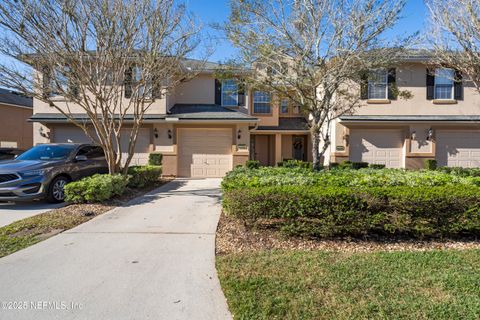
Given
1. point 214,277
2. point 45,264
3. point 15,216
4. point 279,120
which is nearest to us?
point 214,277

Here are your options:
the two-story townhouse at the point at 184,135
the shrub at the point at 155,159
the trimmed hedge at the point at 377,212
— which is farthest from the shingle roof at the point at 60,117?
the trimmed hedge at the point at 377,212

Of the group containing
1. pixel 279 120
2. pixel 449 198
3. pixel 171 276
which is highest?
pixel 279 120

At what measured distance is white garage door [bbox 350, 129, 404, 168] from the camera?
1334 cm

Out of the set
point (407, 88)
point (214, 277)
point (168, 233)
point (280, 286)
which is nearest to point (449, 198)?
point (280, 286)

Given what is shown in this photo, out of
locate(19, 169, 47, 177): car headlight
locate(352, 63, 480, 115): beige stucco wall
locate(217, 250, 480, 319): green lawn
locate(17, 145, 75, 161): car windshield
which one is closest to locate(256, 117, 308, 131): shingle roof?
locate(352, 63, 480, 115): beige stucco wall

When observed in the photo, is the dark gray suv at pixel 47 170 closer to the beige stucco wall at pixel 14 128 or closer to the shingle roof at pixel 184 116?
the shingle roof at pixel 184 116

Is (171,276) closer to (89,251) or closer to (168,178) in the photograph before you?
(89,251)

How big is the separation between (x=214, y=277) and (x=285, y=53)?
597cm

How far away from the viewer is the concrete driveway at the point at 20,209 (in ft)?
20.2

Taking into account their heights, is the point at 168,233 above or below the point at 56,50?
below

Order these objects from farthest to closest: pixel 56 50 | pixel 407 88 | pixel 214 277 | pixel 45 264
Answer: pixel 407 88 < pixel 56 50 < pixel 45 264 < pixel 214 277

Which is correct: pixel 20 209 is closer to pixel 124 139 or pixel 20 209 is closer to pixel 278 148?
pixel 124 139

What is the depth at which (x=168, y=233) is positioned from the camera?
5.14 meters

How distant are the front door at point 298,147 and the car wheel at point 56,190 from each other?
42.6 ft
